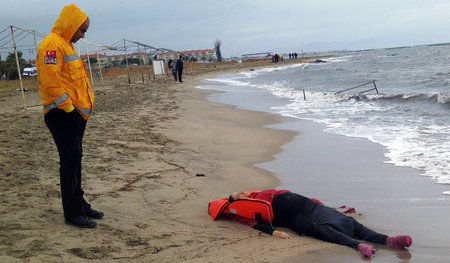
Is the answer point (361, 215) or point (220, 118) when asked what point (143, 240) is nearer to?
point (361, 215)

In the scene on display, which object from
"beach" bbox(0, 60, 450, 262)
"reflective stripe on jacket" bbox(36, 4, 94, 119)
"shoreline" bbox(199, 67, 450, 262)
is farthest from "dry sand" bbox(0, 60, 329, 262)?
"reflective stripe on jacket" bbox(36, 4, 94, 119)

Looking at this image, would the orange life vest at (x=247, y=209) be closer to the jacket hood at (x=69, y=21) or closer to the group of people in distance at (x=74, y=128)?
the group of people in distance at (x=74, y=128)

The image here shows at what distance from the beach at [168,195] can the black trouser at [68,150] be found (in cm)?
21

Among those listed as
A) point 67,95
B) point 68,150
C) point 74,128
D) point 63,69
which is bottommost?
point 68,150

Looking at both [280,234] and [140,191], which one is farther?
[140,191]

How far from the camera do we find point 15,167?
5188 millimetres

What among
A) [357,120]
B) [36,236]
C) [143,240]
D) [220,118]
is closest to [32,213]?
[36,236]

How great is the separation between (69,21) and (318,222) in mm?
2694

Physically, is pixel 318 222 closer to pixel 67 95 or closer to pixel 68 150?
pixel 68 150

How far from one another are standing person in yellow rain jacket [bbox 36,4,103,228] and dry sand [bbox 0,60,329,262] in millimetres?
288

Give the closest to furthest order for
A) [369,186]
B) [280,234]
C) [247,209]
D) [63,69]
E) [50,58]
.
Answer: [50,58], [63,69], [280,234], [247,209], [369,186]

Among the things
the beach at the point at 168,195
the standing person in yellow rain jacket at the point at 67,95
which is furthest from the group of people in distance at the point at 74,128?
the beach at the point at 168,195

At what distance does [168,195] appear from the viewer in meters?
4.70

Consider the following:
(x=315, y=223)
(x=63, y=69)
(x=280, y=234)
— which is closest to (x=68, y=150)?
(x=63, y=69)
